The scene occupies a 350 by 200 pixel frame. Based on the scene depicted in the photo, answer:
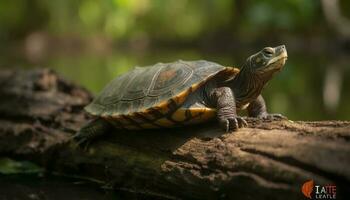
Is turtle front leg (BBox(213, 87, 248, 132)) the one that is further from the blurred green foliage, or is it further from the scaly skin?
the blurred green foliage

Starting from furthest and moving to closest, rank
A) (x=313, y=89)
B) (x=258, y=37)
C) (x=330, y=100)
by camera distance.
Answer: (x=258, y=37), (x=313, y=89), (x=330, y=100)

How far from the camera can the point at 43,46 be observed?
30.1 metres

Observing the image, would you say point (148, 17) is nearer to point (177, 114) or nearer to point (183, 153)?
point (177, 114)

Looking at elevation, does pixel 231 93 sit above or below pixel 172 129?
above

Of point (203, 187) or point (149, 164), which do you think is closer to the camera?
point (203, 187)

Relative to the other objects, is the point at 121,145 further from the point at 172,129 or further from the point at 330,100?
the point at 330,100

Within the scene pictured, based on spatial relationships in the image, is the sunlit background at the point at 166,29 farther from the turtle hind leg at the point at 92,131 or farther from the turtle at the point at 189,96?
the turtle at the point at 189,96

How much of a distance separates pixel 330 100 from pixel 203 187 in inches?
203

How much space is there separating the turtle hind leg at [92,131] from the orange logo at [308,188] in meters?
1.78

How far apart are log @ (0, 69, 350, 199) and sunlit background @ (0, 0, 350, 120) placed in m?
13.8

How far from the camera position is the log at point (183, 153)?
90.5 inches

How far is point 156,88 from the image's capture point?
10.8 feet

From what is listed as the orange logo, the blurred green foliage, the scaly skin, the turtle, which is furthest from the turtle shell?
the blurred green foliage

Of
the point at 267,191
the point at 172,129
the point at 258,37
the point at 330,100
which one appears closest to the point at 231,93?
the point at 172,129
